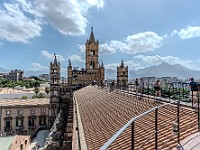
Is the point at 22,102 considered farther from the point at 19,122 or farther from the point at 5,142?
the point at 5,142

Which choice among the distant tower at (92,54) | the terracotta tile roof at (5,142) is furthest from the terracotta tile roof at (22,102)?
the terracotta tile roof at (5,142)

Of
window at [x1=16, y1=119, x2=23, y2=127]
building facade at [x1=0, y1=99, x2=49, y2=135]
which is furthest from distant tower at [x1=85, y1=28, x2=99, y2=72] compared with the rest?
window at [x1=16, y1=119, x2=23, y2=127]

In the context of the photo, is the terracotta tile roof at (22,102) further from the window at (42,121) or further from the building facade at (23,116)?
the window at (42,121)

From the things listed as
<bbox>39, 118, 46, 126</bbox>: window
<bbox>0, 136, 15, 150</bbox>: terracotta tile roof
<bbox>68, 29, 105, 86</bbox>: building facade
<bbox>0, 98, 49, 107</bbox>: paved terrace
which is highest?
<bbox>68, 29, 105, 86</bbox>: building facade

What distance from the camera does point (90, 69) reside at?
6425cm

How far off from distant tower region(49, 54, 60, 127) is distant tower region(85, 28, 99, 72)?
8.63m

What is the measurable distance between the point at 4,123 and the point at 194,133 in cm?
5576

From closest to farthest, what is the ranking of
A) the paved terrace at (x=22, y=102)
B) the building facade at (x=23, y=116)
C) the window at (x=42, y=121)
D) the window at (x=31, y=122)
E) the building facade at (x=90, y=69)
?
the building facade at (x=23, y=116) → the paved terrace at (x=22, y=102) → the window at (x=31, y=122) → the window at (x=42, y=121) → the building facade at (x=90, y=69)

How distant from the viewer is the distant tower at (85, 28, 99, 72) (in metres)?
64.5

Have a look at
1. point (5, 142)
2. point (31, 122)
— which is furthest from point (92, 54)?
point (5, 142)

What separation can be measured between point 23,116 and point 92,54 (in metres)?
25.0

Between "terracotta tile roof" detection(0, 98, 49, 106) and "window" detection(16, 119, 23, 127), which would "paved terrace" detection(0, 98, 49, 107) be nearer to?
"terracotta tile roof" detection(0, 98, 49, 106)

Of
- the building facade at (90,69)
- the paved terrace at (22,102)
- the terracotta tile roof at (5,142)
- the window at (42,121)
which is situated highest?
the building facade at (90,69)

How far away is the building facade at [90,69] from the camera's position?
63.8 meters
